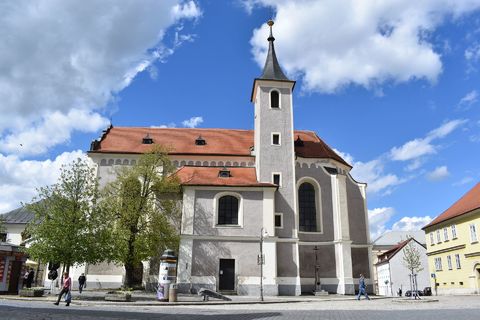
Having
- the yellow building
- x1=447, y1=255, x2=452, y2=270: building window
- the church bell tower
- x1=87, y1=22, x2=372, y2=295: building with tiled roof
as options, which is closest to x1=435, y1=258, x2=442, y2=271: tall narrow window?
the yellow building

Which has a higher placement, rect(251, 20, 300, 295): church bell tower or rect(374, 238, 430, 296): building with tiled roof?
rect(251, 20, 300, 295): church bell tower

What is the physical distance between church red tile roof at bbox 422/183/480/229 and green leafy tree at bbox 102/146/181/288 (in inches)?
1108

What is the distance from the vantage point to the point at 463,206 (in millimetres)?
42625

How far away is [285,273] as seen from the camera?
33.6 m

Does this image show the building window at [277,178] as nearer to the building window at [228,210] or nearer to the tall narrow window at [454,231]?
the building window at [228,210]

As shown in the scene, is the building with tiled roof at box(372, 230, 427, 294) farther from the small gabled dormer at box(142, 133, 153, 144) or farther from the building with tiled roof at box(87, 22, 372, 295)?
the small gabled dormer at box(142, 133, 153, 144)

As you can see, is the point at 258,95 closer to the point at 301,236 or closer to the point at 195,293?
the point at 301,236

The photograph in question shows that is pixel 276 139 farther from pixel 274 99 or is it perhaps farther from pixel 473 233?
pixel 473 233

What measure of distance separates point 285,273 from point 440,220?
75.1 ft

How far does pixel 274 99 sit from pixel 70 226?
21.8 m

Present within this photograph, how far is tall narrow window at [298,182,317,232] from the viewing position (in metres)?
37.3

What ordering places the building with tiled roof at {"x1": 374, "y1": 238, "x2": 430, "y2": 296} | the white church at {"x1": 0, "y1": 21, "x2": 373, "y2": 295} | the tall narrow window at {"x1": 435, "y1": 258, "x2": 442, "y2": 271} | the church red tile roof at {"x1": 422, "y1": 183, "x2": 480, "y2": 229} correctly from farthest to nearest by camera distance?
the building with tiled roof at {"x1": 374, "y1": 238, "x2": 430, "y2": 296}
the tall narrow window at {"x1": 435, "y1": 258, "x2": 442, "y2": 271}
the church red tile roof at {"x1": 422, "y1": 183, "x2": 480, "y2": 229}
the white church at {"x1": 0, "y1": 21, "x2": 373, "y2": 295}

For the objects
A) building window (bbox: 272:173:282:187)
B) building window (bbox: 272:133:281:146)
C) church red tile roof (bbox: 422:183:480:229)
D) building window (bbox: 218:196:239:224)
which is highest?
building window (bbox: 272:133:281:146)

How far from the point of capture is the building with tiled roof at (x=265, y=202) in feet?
108
